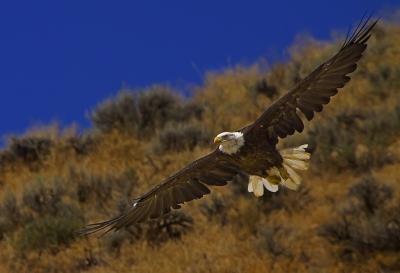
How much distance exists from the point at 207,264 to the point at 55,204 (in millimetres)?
4422

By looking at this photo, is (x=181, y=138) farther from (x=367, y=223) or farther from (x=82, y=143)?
(x=367, y=223)

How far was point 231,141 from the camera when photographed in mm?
8219

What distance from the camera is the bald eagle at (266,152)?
7691mm

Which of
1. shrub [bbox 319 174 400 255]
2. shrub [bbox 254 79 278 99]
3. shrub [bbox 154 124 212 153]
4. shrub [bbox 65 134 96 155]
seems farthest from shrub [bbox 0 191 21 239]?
shrub [bbox 254 79 278 99]

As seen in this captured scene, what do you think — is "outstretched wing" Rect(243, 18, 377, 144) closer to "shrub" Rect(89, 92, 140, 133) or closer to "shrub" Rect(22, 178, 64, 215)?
"shrub" Rect(22, 178, 64, 215)

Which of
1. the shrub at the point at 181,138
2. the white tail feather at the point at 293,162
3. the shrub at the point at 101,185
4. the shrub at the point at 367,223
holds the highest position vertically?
the shrub at the point at 181,138

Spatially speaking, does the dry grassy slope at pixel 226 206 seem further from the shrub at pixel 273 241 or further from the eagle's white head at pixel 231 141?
the eagle's white head at pixel 231 141

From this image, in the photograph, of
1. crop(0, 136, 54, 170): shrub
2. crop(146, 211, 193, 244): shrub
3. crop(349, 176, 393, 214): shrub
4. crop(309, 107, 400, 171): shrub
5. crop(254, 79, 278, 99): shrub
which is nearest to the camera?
crop(349, 176, 393, 214): shrub

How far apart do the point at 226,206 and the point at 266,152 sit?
12.5 feet

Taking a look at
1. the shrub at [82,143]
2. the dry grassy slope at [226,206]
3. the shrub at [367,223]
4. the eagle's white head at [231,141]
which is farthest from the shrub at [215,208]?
the shrub at [82,143]

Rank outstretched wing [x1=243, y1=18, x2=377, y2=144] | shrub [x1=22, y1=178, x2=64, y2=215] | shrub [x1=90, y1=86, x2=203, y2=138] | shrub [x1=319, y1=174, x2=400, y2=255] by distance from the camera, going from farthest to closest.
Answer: shrub [x1=90, y1=86, x2=203, y2=138] < shrub [x1=22, y1=178, x2=64, y2=215] < shrub [x1=319, y1=174, x2=400, y2=255] < outstretched wing [x1=243, y1=18, x2=377, y2=144]

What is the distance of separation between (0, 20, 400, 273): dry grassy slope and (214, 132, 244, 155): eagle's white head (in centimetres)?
204

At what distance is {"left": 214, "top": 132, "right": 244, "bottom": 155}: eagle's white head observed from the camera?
8.20 meters

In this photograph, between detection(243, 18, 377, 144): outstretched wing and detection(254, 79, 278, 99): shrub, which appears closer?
detection(243, 18, 377, 144): outstretched wing
